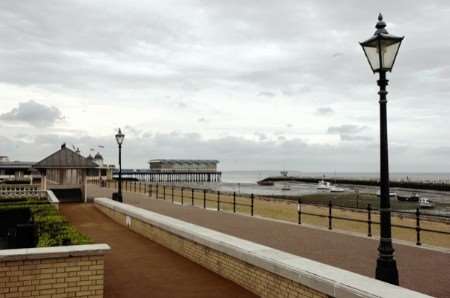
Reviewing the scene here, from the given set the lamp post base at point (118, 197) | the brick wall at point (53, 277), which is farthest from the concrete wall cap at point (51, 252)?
the lamp post base at point (118, 197)

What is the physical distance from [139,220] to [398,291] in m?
10.0

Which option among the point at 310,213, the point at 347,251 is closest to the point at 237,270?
the point at 347,251

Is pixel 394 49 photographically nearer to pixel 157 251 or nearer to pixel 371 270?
pixel 371 270

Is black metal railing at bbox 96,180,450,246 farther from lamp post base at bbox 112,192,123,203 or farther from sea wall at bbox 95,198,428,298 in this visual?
sea wall at bbox 95,198,428,298

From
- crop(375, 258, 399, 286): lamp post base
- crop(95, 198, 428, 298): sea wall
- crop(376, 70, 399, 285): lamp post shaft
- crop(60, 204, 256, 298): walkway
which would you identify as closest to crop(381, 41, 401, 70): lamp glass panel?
crop(376, 70, 399, 285): lamp post shaft

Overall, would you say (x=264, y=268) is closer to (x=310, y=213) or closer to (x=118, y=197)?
(x=310, y=213)

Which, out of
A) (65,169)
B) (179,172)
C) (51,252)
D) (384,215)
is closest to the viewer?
(384,215)

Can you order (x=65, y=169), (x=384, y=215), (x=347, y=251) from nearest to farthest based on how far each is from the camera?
(x=384, y=215)
(x=347, y=251)
(x=65, y=169)

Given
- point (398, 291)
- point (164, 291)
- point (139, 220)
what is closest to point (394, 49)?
point (398, 291)

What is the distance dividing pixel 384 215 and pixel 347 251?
443cm

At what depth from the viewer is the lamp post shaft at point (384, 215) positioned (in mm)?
6023

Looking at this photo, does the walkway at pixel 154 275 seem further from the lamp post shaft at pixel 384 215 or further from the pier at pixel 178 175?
the pier at pixel 178 175

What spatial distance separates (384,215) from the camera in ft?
20.4

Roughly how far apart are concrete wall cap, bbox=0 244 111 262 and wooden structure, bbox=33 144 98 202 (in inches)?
832
